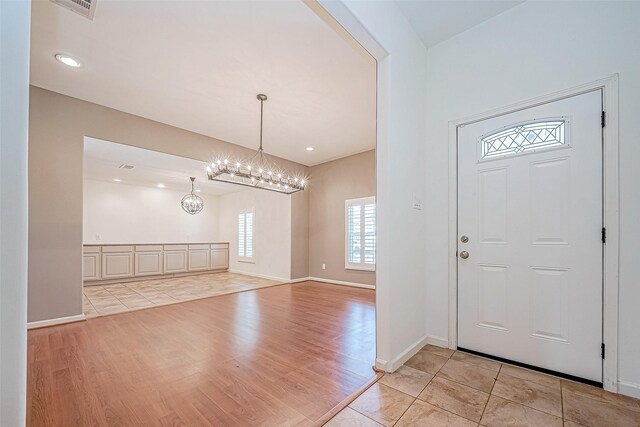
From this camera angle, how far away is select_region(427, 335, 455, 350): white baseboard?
8.57 feet

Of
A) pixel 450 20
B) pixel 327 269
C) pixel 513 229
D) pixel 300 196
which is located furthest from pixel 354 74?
pixel 327 269

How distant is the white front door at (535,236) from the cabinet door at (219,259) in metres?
7.26

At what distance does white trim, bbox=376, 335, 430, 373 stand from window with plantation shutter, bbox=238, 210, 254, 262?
5901mm

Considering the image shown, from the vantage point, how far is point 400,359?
226cm

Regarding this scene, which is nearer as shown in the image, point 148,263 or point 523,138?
point 523,138

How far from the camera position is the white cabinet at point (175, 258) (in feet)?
23.5

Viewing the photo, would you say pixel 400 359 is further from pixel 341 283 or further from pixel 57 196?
pixel 57 196

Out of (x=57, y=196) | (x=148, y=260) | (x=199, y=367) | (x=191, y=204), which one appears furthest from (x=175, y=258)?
(x=199, y=367)

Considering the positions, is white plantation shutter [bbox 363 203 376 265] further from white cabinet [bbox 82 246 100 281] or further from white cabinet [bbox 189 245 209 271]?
white cabinet [bbox 82 246 100 281]

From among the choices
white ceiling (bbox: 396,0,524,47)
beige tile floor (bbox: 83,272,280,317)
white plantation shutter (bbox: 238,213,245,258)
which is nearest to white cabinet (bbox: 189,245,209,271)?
beige tile floor (bbox: 83,272,280,317)

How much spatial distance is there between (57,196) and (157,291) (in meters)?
2.71

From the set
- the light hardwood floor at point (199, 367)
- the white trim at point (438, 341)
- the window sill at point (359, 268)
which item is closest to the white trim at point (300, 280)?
the window sill at point (359, 268)

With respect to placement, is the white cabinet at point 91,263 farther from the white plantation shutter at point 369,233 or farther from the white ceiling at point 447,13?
the white ceiling at point 447,13

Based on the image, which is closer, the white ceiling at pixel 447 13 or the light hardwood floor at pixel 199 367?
the light hardwood floor at pixel 199 367
